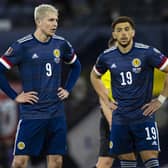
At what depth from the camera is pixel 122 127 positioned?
1038cm

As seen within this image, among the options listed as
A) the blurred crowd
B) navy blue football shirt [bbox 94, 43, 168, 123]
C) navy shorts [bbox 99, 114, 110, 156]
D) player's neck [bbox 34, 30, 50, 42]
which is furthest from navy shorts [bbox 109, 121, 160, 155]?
the blurred crowd

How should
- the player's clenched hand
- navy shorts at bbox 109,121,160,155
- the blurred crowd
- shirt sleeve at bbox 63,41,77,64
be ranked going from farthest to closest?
the blurred crowd < shirt sleeve at bbox 63,41,77,64 < the player's clenched hand < navy shorts at bbox 109,121,160,155

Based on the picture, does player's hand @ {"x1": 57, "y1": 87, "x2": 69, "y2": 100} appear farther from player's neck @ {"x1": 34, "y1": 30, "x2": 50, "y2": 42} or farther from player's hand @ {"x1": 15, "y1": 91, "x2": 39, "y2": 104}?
player's neck @ {"x1": 34, "y1": 30, "x2": 50, "y2": 42}

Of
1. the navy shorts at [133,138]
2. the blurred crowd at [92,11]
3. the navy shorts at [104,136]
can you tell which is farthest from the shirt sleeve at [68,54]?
the blurred crowd at [92,11]

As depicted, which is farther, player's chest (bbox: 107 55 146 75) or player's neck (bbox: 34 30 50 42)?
player's neck (bbox: 34 30 50 42)

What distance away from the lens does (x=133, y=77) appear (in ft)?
33.6

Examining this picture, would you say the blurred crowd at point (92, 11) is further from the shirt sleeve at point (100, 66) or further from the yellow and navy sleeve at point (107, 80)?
the shirt sleeve at point (100, 66)

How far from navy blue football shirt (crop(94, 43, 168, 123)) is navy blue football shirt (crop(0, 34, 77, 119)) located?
64cm

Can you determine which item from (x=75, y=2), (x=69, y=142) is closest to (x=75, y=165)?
(x=69, y=142)

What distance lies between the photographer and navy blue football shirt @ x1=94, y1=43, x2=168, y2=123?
10.2 m

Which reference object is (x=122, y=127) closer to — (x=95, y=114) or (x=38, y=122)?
(x=38, y=122)

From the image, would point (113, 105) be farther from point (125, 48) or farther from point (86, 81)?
point (86, 81)

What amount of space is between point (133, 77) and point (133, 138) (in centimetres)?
70

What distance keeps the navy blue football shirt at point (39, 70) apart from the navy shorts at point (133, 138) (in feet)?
2.35
